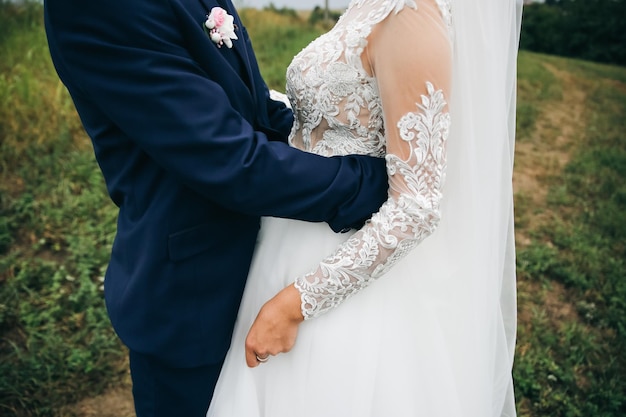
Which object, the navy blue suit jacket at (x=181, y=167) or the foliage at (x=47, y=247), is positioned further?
the foliage at (x=47, y=247)

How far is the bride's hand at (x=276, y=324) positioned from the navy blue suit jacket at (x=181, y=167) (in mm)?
158

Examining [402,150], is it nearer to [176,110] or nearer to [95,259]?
[176,110]

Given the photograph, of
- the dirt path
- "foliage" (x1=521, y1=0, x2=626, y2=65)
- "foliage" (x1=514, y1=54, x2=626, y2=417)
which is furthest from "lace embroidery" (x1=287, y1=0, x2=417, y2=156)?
"foliage" (x1=521, y1=0, x2=626, y2=65)

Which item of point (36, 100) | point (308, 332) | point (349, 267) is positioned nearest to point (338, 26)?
point (349, 267)

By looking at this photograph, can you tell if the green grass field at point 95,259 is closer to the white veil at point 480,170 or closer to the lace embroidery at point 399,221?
the white veil at point 480,170

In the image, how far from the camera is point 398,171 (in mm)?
1205

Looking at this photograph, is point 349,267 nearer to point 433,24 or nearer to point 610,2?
point 433,24

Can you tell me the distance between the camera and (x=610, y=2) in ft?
47.6

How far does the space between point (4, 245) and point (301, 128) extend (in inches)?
112

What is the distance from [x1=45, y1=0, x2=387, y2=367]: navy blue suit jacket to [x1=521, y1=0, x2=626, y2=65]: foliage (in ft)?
51.3

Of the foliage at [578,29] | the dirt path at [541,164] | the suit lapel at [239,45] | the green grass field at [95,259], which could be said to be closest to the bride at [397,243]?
the suit lapel at [239,45]

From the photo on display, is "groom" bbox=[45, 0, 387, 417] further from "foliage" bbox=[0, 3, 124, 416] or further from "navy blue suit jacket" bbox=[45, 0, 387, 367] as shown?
"foliage" bbox=[0, 3, 124, 416]

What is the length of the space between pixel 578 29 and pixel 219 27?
16.8 meters

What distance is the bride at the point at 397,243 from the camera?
3.84 ft
